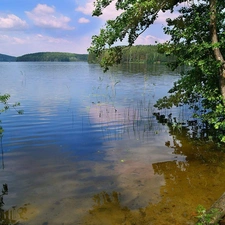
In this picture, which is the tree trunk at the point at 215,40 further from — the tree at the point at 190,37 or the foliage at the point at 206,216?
the foliage at the point at 206,216

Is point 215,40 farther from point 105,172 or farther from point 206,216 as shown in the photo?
point 206,216

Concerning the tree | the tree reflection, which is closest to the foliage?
the tree reflection

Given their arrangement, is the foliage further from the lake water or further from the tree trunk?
the tree trunk

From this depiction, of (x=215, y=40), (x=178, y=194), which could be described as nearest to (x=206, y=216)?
(x=178, y=194)

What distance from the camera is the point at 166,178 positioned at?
9297 mm

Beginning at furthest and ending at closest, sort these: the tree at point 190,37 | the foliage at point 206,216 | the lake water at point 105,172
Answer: the tree at point 190,37 → the lake water at point 105,172 → the foliage at point 206,216

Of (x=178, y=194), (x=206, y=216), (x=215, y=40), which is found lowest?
(x=178, y=194)

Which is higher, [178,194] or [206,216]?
[206,216]

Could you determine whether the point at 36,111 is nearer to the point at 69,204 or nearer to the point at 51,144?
the point at 51,144

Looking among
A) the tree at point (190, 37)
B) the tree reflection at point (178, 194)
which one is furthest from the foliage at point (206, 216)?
the tree at point (190, 37)

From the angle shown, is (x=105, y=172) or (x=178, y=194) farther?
(x=105, y=172)

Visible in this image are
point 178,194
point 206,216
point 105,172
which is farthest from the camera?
point 105,172

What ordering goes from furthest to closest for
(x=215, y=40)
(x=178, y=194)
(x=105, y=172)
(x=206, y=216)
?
(x=215, y=40), (x=105, y=172), (x=178, y=194), (x=206, y=216)

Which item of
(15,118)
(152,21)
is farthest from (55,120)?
(152,21)
